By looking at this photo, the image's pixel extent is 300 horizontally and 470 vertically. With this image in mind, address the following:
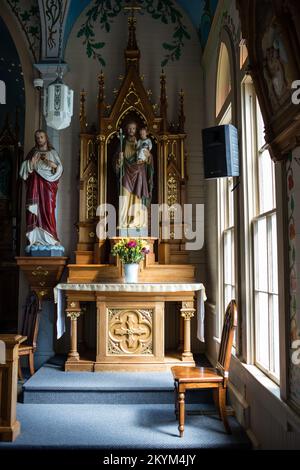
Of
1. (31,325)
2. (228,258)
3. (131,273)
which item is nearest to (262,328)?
(228,258)

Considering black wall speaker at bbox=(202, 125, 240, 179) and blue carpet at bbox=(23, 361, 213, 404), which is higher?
black wall speaker at bbox=(202, 125, 240, 179)

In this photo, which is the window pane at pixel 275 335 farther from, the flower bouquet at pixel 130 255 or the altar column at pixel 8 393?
the flower bouquet at pixel 130 255

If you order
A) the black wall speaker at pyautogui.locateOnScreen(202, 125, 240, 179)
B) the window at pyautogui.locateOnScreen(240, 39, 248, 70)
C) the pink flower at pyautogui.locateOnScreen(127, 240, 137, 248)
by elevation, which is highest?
the window at pyautogui.locateOnScreen(240, 39, 248, 70)

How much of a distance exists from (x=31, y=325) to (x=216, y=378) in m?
2.54

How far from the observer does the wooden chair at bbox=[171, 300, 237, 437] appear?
3.29 metres

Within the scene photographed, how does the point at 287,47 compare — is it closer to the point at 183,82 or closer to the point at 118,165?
the point at 118,165

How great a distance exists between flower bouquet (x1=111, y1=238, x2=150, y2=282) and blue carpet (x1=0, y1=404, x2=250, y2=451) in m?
1.38

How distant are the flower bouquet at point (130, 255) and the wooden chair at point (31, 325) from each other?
1.18m

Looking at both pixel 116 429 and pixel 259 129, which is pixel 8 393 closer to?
pixel 116 429

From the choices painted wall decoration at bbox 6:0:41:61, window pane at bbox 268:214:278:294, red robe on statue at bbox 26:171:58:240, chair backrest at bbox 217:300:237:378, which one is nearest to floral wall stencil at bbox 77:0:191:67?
painted wall decoration at bbox 6:0:41:61

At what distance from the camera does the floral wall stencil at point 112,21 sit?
19.8 ft

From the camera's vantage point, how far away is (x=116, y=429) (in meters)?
3.42

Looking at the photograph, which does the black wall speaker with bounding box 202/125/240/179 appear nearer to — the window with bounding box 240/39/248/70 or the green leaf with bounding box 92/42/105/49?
the window with bounding box 240/39/248/70

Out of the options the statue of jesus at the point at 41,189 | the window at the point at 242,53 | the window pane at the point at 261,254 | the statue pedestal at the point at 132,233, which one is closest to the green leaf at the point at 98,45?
the statue of jesus at the point at 41,189
